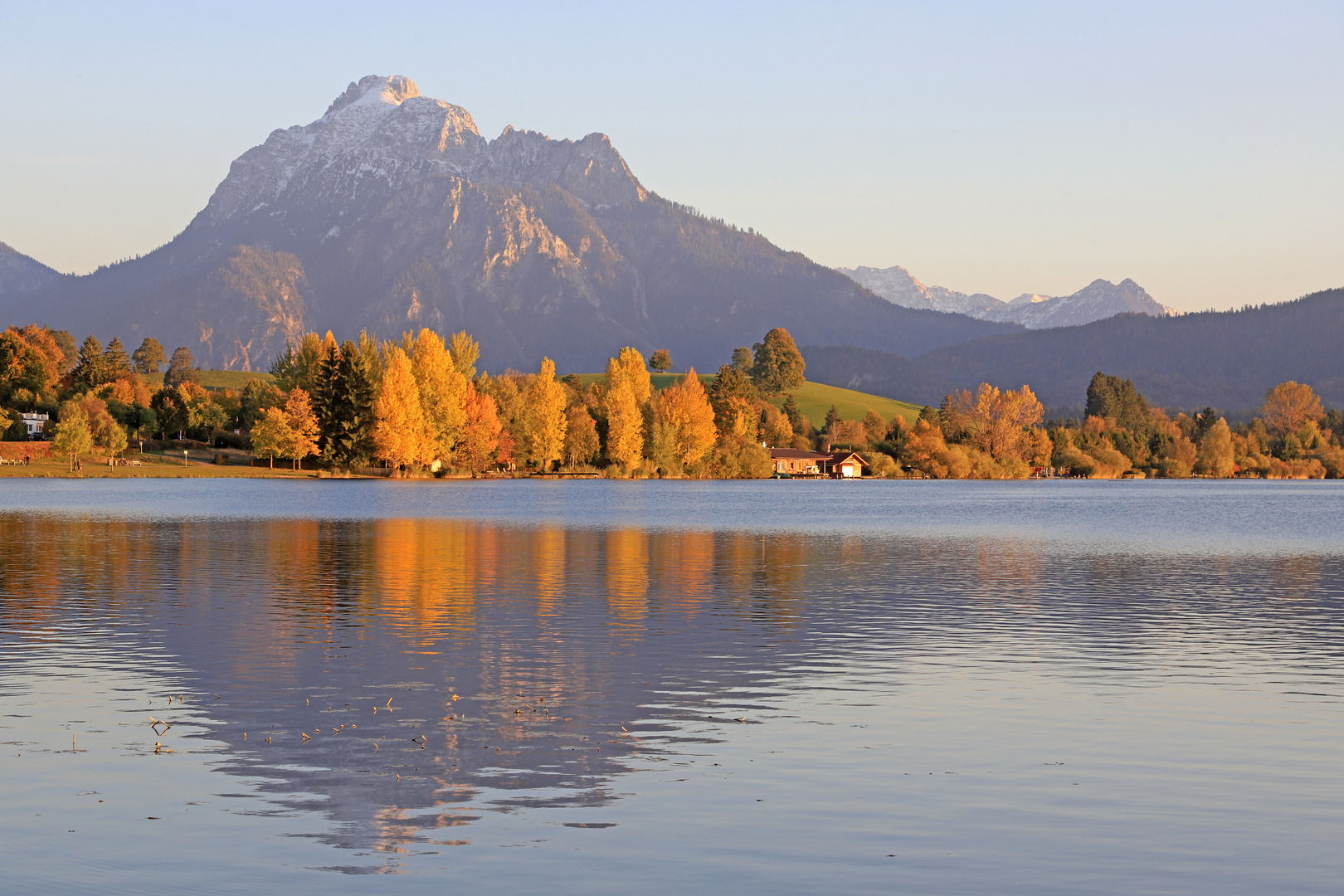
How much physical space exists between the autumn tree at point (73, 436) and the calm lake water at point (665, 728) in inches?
5333

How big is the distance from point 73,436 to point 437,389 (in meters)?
51.2

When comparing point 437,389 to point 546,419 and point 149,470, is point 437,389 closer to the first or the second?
point 546,419

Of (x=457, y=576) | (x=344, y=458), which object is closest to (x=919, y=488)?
(x=344, y=458)

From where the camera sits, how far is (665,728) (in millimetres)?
21125

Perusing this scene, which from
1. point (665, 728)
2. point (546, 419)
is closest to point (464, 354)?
point (546, 419)

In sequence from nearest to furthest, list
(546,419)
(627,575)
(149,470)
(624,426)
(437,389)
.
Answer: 1. (627,575)
2. (437,389)
3. (149,470)
4. (546,419)
5. (624,426)

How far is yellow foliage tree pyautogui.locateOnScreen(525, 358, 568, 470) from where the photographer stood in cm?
18962

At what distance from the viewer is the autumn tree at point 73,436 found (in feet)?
580

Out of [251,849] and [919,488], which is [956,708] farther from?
[919,488]

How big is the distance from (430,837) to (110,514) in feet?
275

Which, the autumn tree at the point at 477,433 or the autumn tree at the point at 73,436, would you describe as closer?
the autumn tree at the point at 73,436

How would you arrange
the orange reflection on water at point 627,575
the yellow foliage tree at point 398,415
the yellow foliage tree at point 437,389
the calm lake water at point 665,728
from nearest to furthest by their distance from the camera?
the calm lake water at point 665,728 → the orange reflection on water at point 627,575 → the yellow foliage tree at point 398,415 → the yellow foliage tree at point 437,389

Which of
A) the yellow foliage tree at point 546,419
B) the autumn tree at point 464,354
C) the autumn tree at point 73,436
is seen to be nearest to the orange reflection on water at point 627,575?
the yellow foliage tree at point 546,419

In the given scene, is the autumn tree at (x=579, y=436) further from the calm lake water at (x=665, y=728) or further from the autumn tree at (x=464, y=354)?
the calm lake water at (x=665, y=728)
